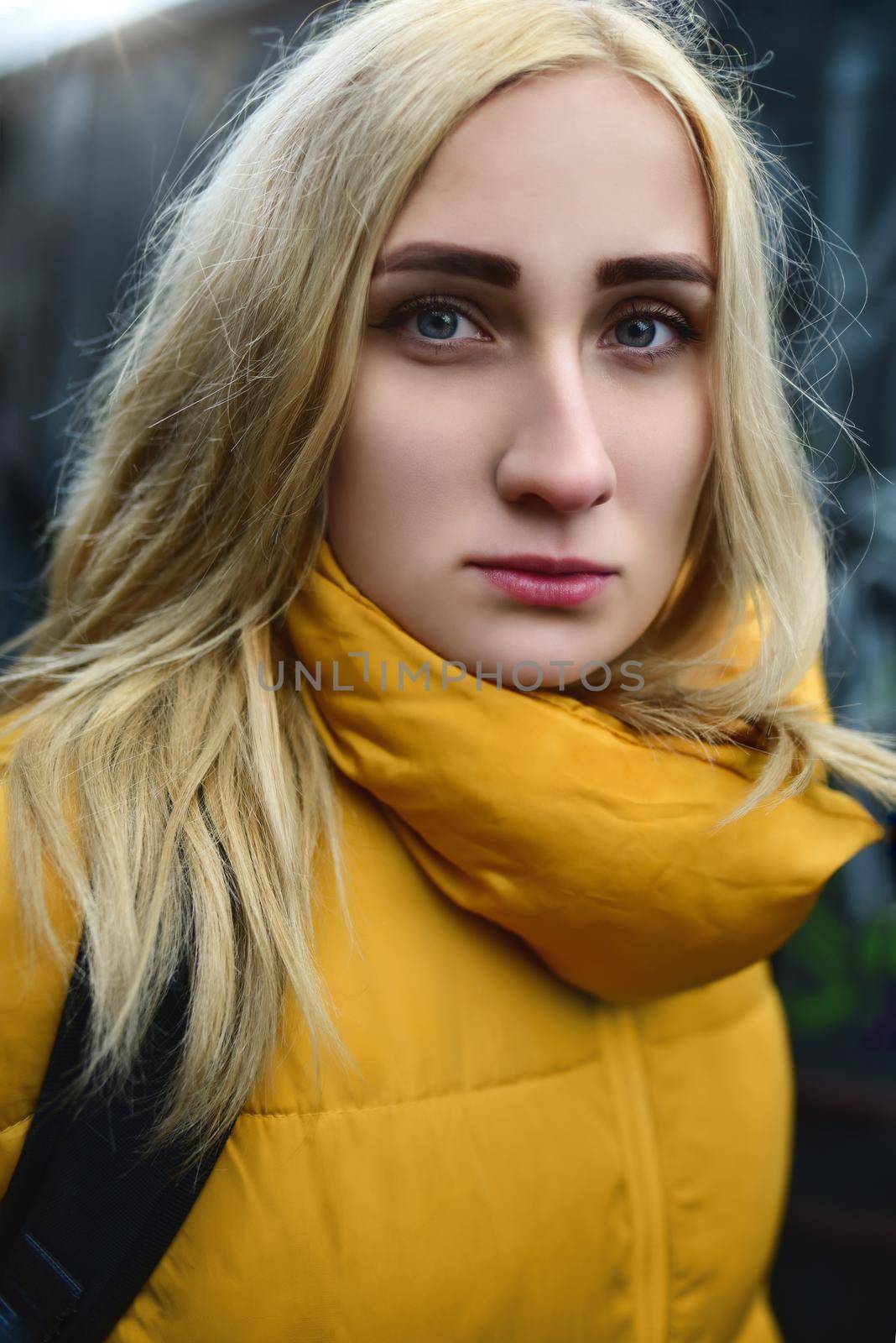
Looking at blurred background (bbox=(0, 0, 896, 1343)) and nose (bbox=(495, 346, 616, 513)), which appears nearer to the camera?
nose (bbox=(495, 346, 616, 513))

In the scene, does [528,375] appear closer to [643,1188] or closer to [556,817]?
[556,817]

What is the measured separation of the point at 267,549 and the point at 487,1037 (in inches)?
19.4

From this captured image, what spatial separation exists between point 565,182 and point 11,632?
2513 millimetres

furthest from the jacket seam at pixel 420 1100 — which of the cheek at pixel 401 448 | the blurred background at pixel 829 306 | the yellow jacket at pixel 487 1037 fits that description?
the blurred background at pixel 829 306

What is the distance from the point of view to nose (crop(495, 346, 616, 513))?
30.5 inches

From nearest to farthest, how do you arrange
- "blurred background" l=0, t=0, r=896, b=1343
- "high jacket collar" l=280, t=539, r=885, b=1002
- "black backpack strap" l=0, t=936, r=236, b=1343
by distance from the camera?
"black backpack strap" l=0, t=936, r=236, b=1343 < "high jacket collar" l=280, t=539, r=885, b=1002 < "blurred background" l=0, t=0, r=896, b=1343

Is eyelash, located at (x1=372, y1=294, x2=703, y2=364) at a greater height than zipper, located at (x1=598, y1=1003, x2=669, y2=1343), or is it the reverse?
eyelash, located at (x1=372, y1=294, x2=703, y2=364)

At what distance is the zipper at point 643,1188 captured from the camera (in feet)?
2.93

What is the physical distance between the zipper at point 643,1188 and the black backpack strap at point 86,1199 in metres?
0.39

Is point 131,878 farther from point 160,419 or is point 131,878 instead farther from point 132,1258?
point 160,419

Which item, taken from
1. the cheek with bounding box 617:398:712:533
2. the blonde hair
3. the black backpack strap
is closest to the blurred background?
the blonde hair

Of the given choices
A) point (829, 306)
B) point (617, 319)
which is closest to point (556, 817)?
point (617, 319)

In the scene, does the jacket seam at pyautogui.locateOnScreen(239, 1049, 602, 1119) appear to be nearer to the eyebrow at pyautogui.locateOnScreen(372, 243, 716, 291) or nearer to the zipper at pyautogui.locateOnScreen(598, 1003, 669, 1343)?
the zipper at pyautogui.locateOnScreen(598, 1003, 669, 1343)

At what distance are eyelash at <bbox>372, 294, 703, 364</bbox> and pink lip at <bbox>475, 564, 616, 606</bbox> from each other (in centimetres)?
20
